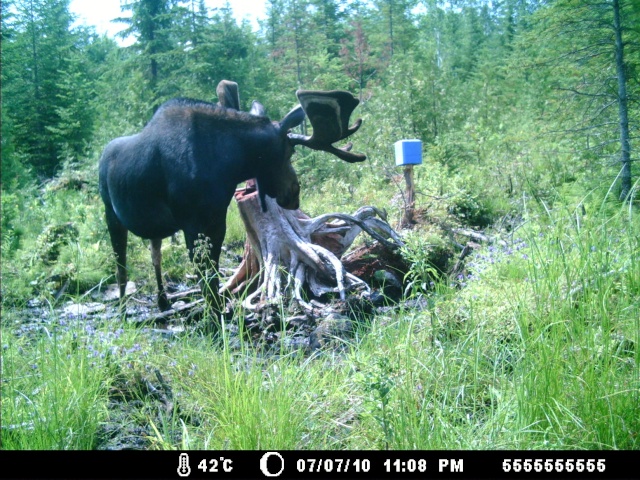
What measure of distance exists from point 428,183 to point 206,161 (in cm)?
442

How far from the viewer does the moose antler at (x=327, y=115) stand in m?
3.89

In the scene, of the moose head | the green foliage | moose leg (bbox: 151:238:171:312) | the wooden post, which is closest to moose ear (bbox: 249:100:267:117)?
the moose head

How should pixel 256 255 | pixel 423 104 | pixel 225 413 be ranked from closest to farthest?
pixel 225 413 → pixel 256 255 → pixel 423 104

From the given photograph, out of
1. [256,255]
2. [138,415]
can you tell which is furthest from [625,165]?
[138,415]

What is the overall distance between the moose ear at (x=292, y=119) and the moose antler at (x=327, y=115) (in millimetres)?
116

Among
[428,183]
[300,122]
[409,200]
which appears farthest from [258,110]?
[428,183]

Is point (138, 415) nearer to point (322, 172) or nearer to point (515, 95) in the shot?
point (322, 172)

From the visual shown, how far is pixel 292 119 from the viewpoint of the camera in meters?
4.29

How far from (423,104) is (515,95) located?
6.41 feet

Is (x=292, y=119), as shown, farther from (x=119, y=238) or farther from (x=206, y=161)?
(x=119, y=238)

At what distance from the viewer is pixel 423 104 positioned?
32.6 feet

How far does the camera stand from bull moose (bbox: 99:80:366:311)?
421cm
